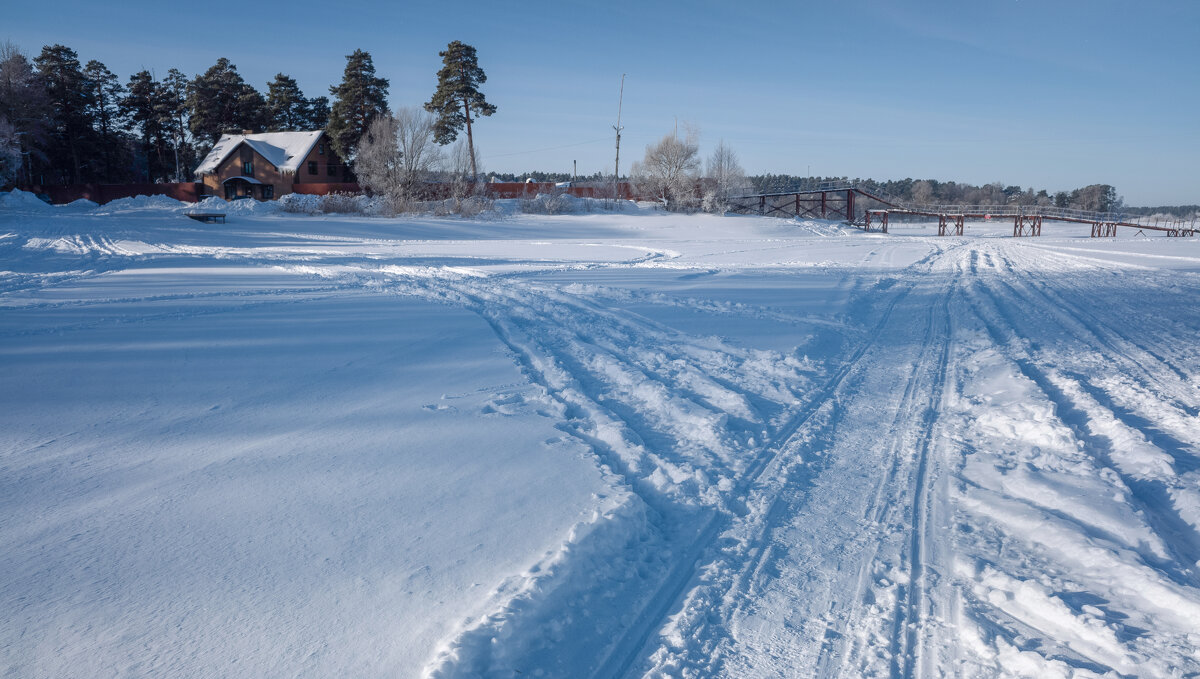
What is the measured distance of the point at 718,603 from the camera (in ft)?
9.72

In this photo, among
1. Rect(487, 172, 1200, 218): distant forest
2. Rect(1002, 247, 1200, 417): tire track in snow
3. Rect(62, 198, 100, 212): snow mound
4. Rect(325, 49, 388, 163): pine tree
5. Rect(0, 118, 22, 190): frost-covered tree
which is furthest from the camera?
Rect(487, 172, 1200, 218): distant forest

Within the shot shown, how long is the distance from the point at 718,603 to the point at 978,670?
1.07 meters

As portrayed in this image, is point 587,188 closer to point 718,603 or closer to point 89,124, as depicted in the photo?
point 89,124

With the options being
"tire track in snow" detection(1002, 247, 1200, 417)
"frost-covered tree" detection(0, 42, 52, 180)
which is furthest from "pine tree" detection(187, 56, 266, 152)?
"tire track in snow" detection(1002, 247, 1200, 417)

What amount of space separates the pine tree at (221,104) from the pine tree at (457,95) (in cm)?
2306

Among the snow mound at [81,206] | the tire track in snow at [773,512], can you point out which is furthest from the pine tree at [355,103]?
the tire track in snow at [773,512]

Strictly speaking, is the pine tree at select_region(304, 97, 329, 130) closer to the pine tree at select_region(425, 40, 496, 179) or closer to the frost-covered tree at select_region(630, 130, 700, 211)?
the pine tree at select_region(425, 40, 496, 179)

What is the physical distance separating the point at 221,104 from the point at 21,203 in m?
24.9

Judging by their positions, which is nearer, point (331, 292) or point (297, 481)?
point (297, 481)

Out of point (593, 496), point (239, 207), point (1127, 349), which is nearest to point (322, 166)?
point (239, 207)

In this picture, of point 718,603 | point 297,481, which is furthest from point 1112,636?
point 297,481

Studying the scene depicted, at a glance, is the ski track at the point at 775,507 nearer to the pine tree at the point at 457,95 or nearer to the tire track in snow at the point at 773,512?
the tire track in snow at the point at 773,512

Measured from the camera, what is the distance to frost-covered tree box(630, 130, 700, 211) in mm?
49062

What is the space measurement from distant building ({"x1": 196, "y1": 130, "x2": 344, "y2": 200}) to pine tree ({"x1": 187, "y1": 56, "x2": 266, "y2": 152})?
6108 mm
